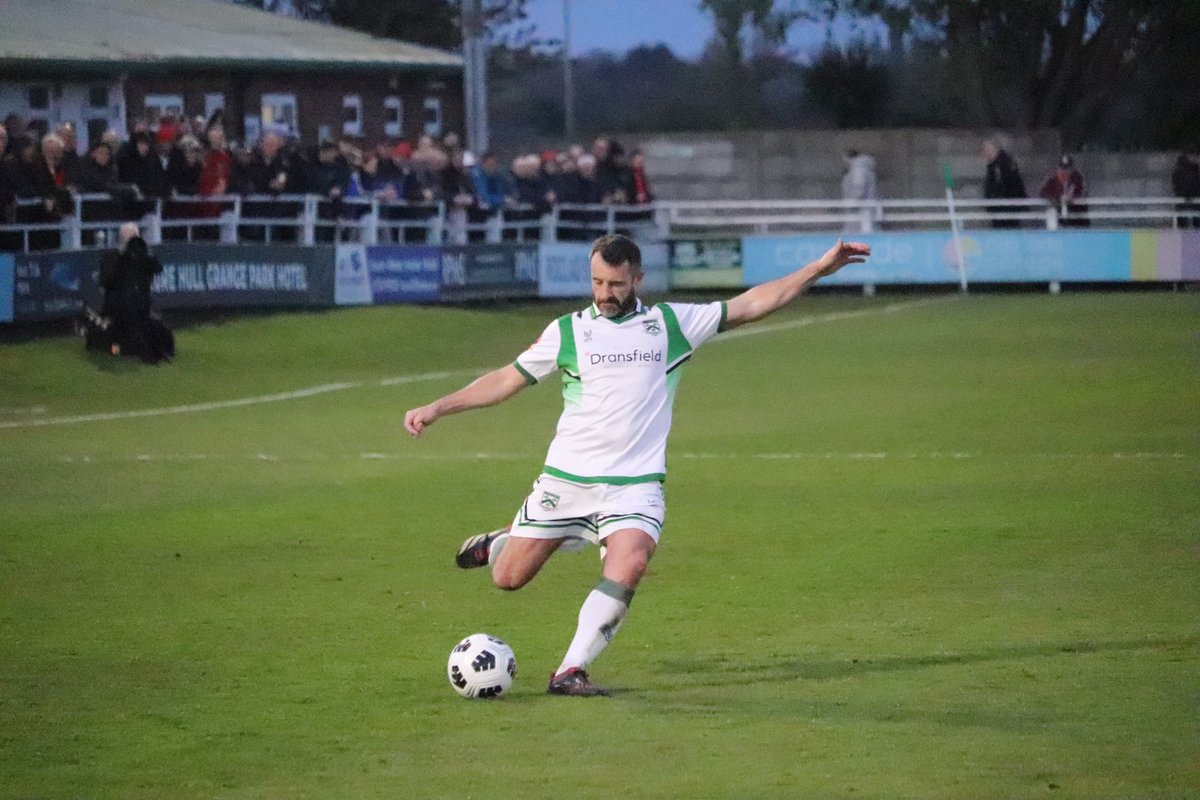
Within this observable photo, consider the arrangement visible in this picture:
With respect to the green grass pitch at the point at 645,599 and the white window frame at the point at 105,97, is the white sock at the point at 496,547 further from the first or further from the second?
the white window frame at the point at 105,97

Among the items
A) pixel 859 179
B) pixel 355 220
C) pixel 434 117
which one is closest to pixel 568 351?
pixel 355 220

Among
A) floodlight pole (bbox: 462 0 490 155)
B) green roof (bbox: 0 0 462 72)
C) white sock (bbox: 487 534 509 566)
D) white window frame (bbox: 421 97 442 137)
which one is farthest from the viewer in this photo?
white window frame (bbox: 421 97 442 137)

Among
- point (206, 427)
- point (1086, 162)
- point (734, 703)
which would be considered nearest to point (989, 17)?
point (1086, 162)

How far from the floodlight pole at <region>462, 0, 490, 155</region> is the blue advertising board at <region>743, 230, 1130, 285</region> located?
Answer: 4915 mm

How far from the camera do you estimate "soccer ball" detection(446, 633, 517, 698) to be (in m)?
8.08

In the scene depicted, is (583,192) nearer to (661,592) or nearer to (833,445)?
(833,445)

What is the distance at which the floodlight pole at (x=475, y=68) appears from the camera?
1314 inches

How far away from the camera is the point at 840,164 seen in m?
49.8

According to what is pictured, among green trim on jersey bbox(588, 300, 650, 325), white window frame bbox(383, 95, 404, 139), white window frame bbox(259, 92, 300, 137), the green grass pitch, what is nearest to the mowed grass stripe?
the green grass pitch

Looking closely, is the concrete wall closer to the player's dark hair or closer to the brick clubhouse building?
the brick clubhouse building

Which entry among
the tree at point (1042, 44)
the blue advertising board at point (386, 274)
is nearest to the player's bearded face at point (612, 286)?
the blue advertising board at point (386, 274)

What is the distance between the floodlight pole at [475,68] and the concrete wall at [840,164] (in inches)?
591

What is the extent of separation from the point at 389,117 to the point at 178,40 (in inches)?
390

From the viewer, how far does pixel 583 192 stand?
112 ft
